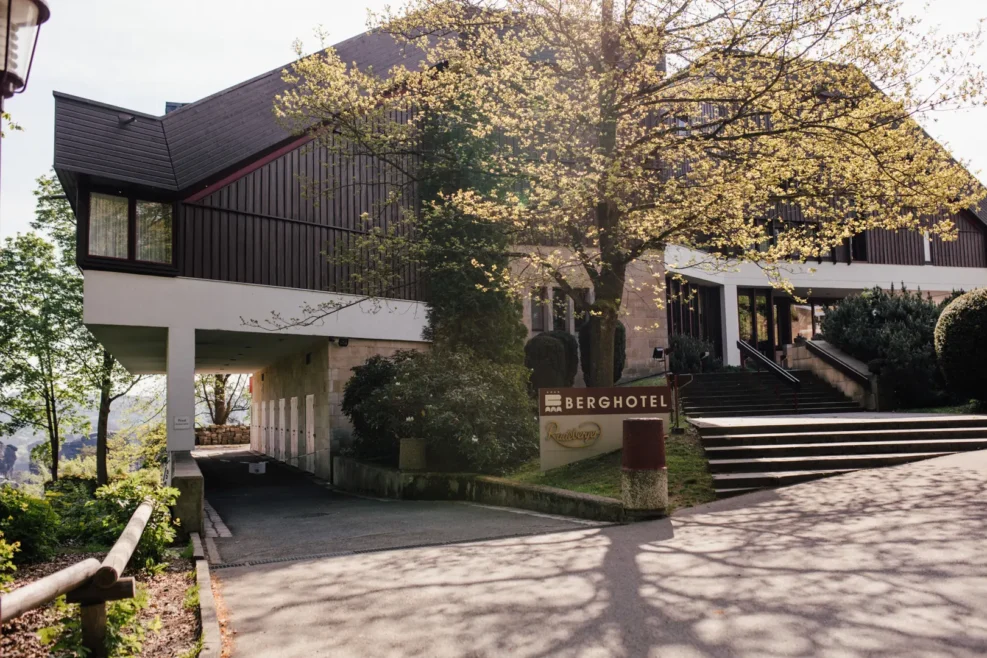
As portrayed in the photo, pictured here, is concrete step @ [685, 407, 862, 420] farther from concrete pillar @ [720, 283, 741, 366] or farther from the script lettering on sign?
concrete pillar @ [720, 283, 741, 366]

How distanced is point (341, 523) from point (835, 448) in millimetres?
7173

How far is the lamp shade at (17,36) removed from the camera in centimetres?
344

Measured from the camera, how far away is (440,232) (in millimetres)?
18594

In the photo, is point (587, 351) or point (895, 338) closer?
point (895, 338)

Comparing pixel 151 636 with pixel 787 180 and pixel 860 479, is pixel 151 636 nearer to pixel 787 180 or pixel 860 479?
pixel 860 479

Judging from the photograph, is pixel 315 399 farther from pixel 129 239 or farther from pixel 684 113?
pixel 684 113

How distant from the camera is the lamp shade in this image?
3.44 m

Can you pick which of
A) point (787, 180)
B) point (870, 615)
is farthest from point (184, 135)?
point (870, 615)

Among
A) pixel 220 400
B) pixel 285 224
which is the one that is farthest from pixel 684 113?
pixel 220 400

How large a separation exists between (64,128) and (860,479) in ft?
54.5

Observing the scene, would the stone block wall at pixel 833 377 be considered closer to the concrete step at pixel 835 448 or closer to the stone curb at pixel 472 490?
the concrete step at pixel 835 448

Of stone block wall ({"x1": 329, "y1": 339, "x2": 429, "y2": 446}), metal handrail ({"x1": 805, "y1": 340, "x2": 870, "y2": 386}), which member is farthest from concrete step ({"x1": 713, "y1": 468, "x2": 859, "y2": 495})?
stone block wall ({"x1": 329, "y1": 339, "x2": 429, "y2": 446})

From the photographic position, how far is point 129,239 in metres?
17.5

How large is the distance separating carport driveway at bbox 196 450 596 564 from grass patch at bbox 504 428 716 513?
35.9 inches
